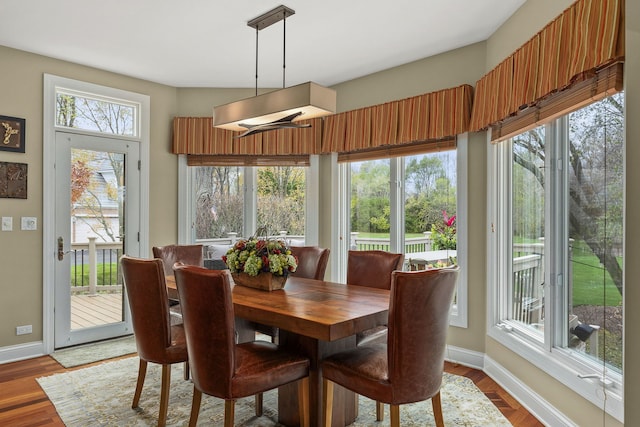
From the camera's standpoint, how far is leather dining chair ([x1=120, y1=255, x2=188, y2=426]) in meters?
2.43

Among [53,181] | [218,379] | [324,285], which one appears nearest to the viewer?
[218,379]

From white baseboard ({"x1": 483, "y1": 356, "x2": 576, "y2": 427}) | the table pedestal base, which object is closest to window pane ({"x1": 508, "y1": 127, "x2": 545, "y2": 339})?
white baseboard ({"x1": 483, "y1": 356, "x2": 576, "y2": 427})

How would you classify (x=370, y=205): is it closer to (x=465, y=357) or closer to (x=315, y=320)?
(x=465, y=357)

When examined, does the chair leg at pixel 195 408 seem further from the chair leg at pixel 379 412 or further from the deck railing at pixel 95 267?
the deck railing at pixel 95 267

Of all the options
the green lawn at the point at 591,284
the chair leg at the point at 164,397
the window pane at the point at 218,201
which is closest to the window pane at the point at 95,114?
the window pane at the point at 218,201

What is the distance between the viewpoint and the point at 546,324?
105 inches

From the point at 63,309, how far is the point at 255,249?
2.38 metres

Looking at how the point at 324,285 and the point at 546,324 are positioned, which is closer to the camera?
the point at 546,324

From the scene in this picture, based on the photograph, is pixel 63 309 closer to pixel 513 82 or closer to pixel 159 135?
pixel 159 135

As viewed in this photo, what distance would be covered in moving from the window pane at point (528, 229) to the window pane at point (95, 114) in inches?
146

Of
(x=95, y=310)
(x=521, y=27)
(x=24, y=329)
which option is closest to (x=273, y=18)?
(x=521, y=27)

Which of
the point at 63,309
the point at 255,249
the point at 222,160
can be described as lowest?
the point at 63,309

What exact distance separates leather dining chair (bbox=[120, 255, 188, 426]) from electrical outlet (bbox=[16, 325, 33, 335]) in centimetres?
194

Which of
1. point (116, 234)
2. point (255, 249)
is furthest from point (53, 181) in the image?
point (255, 249)
